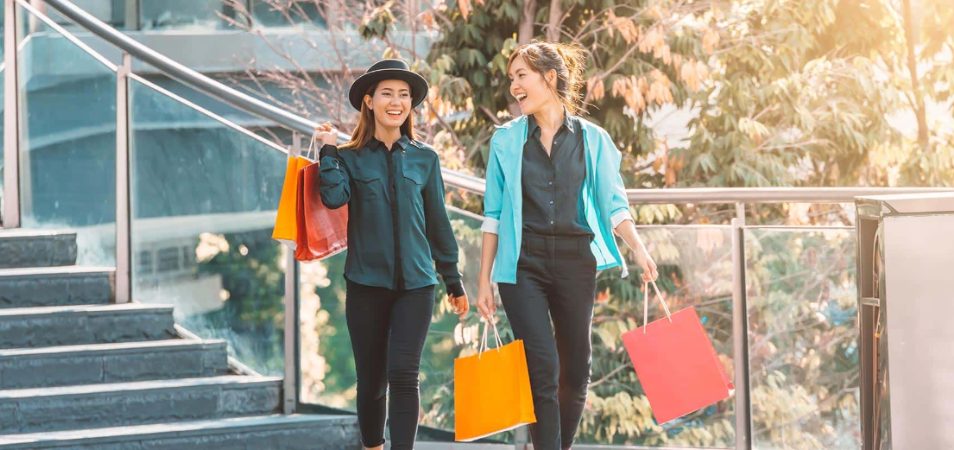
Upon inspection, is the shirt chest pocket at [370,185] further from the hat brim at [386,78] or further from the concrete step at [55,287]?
the concrete step at [55,287]

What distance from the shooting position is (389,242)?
4.95 m

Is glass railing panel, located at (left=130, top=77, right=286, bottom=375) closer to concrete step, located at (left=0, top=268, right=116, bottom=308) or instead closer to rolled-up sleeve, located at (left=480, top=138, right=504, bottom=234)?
concrete step, located at (left=0, top=268, right=116, bottom=308)

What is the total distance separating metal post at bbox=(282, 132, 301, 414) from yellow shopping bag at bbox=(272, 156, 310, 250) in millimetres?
1246

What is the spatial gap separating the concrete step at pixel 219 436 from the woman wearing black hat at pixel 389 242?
100 cm

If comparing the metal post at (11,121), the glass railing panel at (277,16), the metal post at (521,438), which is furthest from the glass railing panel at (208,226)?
the glass railing panel at (277,16)

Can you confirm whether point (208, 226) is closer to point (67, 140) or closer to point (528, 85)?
point (67, 140)

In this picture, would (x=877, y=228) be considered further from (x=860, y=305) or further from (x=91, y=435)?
(x=91, y=435)

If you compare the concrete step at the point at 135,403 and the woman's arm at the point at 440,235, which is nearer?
the woman's arm at the point at 440,235

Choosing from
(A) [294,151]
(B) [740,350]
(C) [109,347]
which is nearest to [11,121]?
(C) [109,347]

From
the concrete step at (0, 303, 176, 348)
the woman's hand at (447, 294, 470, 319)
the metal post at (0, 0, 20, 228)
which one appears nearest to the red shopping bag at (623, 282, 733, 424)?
the woman's hand at (447, 294, 470, 319)

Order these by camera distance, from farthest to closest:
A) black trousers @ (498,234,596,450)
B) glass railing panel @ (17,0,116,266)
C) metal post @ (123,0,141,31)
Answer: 1. metal post @ (123,0,141,31)
2. glass railing panel @ (17,0,116,266)
3. black trousers @ (498,234,596,450)

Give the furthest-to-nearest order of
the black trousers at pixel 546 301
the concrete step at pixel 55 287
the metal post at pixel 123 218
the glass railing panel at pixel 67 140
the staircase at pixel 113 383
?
the glass railing panel at pixel 67 140, the metal post at pixel 123 218, the concrete step at pixel 55 287, the staircase at pixel 113 383, the black trousers at pixel 546 301

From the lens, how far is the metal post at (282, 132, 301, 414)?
628cm

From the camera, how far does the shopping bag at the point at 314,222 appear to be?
505 centimetres
